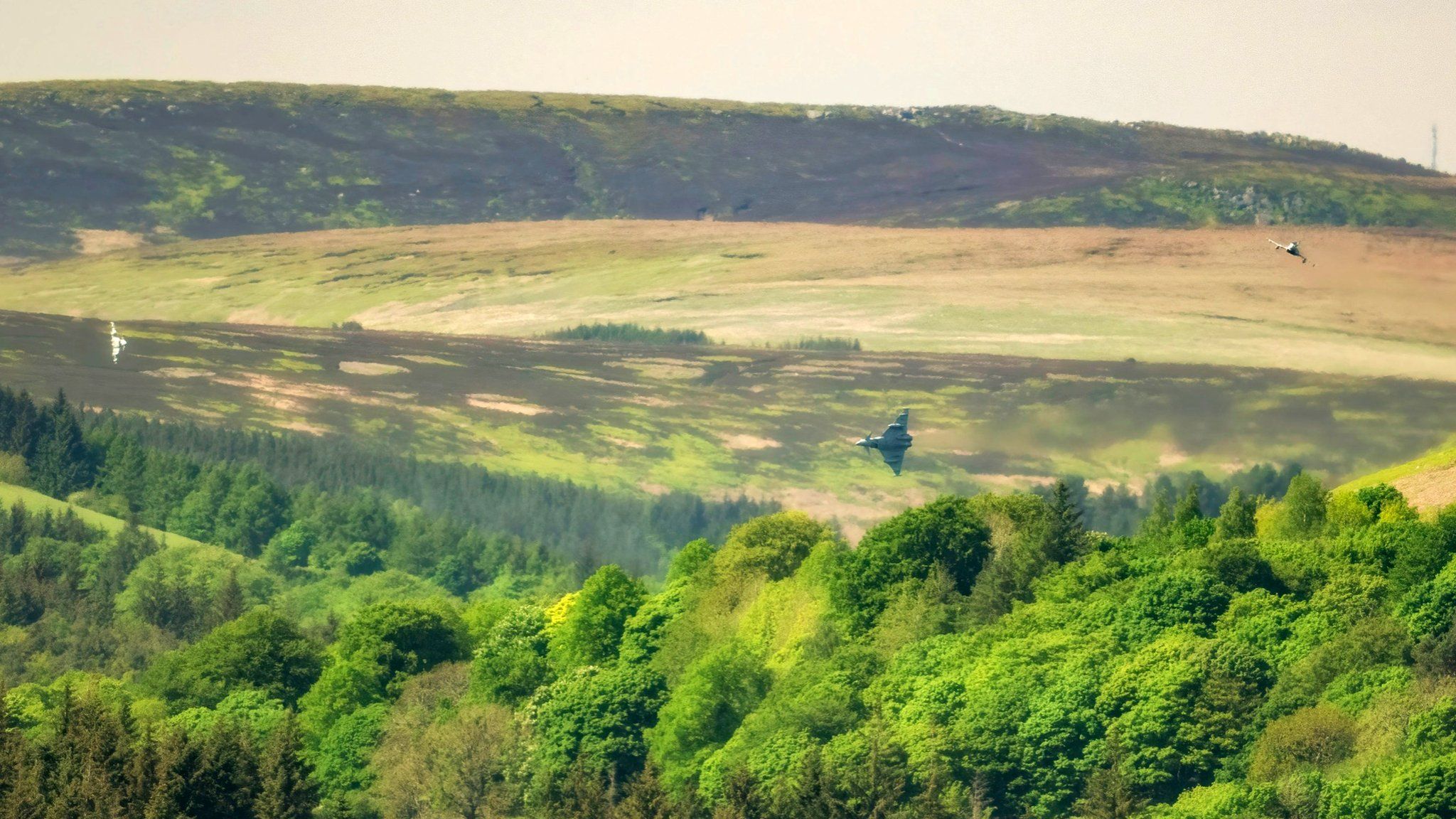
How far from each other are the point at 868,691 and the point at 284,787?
35.3 metres

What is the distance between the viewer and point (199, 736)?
152375 millimetres

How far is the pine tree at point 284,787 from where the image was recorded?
11725 centimetres

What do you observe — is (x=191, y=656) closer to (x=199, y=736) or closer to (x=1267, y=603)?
(x=199, y=736)

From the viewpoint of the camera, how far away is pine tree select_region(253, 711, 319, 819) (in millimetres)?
117250

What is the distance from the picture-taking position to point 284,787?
119 metres

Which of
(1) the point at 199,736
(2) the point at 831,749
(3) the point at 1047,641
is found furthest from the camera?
(1) the point at 199,736

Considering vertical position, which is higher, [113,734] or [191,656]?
[113,734]

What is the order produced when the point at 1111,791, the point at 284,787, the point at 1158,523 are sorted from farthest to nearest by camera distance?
1. the point at 1158,523
2. the point at 1111,791
3. the point at 284,787

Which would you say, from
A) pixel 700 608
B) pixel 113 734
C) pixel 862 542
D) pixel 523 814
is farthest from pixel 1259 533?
pixel 113 734

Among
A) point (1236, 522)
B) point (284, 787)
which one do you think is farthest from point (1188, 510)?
point (284, 787)

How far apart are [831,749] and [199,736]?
41.4m

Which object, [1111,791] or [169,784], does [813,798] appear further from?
[169,784]

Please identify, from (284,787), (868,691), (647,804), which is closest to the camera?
(647,804)

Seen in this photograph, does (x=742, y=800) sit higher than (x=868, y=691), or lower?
higher
